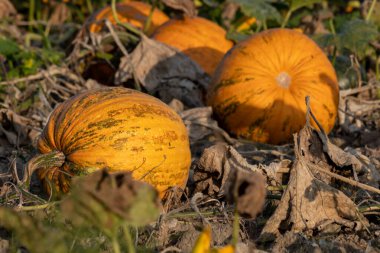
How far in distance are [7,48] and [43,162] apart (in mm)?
2429

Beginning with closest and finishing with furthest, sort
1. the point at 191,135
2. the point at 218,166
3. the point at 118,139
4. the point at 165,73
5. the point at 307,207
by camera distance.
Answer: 1. the point at 307,207
2. the point at 118,139
3. the point at 218,166
4. the point at 191,135
5. the point at 165,73

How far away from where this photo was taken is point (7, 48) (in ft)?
17.0

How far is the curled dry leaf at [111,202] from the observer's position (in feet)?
5.84

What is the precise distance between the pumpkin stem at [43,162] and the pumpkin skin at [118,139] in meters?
0.03

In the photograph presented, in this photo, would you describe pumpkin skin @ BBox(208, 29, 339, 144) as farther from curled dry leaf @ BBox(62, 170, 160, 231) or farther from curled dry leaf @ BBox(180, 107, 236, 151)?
curled dry leaf @ BBox(62, 170, 160, 231)

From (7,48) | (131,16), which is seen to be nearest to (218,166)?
(7,48)

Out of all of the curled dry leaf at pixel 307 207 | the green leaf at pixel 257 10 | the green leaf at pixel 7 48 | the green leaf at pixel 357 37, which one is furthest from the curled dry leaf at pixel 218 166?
the green leaf at pixel 7 48

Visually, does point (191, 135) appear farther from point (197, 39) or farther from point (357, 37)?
point (357, 37)

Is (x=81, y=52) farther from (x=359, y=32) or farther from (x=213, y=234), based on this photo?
(x=213, y=234)

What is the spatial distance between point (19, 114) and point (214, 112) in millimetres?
1349

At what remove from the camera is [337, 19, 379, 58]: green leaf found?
4.62 metres

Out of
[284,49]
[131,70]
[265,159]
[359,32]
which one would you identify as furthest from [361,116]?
[131,70]

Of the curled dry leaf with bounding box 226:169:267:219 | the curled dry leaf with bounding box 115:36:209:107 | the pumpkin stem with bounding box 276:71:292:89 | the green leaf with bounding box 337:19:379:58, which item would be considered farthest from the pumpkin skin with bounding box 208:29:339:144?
the curled dry leaf with bounding box 226:169:267:219

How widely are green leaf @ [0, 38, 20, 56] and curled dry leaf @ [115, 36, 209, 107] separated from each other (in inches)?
34.1
